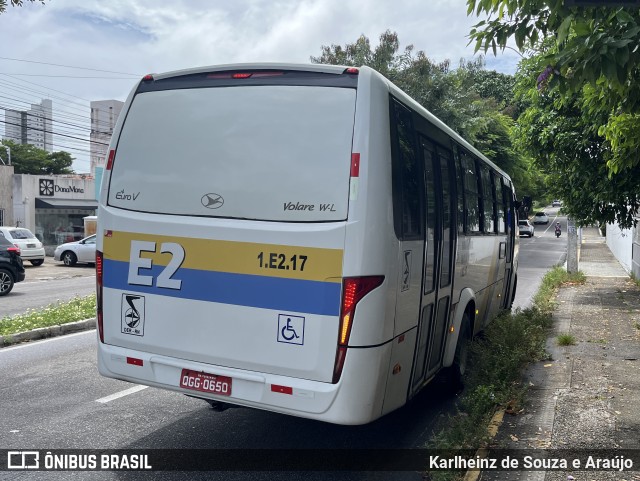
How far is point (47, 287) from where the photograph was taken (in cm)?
1819

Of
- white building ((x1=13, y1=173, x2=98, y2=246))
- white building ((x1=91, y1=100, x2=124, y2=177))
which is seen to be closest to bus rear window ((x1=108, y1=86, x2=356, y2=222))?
white building ((x1=13, y1=173, x2=98, y2=246))

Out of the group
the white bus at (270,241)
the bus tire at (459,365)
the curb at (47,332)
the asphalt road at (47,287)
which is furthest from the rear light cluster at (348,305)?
the asphalt road at (47,287)

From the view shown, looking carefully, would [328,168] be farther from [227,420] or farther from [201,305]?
[227,420]

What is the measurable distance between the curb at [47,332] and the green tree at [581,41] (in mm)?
7446

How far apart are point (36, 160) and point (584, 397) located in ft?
214

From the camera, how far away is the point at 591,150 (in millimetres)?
14078

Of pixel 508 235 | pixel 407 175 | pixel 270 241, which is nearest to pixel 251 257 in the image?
pixel 270 241

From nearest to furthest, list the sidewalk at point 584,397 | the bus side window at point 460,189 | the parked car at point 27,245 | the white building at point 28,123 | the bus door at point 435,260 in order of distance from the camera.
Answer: the sidewalk at point 584,397 < the bus door at point 435,260 < the bus side window at point 460,189 < the parked car at point 27,245 < the white building at point 28,123

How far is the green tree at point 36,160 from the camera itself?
62009mm

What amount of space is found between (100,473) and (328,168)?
108 inches

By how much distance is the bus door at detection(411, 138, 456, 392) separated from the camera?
5.28 meters

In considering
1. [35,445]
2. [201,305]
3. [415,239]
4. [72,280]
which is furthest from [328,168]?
[72,280]

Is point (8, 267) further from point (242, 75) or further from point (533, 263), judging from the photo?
point (533, 263)

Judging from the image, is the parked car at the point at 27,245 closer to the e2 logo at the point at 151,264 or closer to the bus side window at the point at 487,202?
the bus side window at the point at 487,202
